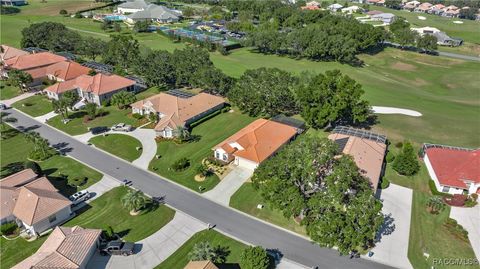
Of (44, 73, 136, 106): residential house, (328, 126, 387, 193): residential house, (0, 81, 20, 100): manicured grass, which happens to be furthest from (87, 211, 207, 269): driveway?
(0, 81, 20, 100): manicured grass

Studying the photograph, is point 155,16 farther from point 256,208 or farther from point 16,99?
point 256,208

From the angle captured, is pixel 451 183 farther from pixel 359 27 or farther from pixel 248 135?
pixel 359 27

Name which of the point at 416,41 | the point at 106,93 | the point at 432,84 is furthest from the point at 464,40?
the point at 106,93

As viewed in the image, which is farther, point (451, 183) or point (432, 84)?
point (432, 84)

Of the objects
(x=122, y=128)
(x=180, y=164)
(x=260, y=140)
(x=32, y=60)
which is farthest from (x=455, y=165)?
(x=32, y=60)

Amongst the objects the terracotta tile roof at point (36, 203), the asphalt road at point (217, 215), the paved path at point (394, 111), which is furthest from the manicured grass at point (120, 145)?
the paved path at point (394, 111)

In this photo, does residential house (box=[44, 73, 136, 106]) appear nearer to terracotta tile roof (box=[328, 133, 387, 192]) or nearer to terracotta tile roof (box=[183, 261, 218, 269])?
terracotta tile roof (box=[328, 133, 387, 192])

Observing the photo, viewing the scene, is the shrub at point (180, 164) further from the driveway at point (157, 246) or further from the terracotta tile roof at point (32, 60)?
the terracotta tile roof at point (32, 60)
